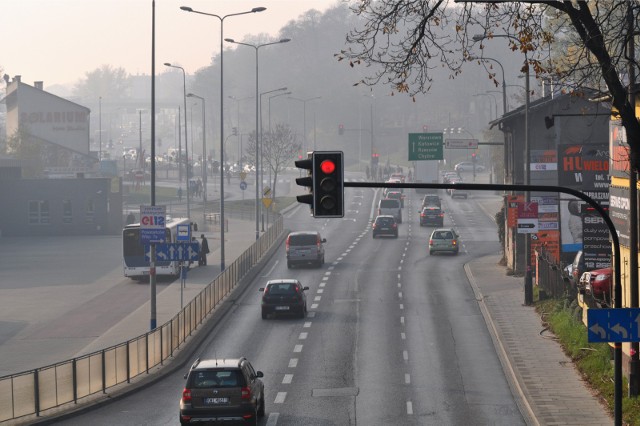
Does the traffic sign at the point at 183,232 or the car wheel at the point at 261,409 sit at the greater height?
the traffic sign at the point at 183,232

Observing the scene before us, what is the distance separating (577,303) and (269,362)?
35.2 ft

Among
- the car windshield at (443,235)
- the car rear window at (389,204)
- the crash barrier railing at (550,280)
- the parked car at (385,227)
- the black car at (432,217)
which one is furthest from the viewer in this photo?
the car rear window at (389,204)

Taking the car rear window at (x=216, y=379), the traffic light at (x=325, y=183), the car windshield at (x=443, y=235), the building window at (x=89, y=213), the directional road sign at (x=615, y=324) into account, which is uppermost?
the traffic light at (x=325, y=183)

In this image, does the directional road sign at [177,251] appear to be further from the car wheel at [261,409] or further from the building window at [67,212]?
the building window at [67,212]

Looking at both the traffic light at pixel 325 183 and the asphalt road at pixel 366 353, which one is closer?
the traffic light at pixel 325 183

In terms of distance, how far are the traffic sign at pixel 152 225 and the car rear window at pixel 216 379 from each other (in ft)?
42.4

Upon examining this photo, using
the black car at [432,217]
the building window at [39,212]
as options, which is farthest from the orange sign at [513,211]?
the building window at [39,212]

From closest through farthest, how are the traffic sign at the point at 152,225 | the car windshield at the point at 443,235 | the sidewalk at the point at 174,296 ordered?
the traffic sign at the point at 152,225, the sidewalk at the point at 174,296, the car windshield at the point at 443,235

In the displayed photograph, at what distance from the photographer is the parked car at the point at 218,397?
77.4ft

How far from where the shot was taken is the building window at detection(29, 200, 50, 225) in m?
85.4

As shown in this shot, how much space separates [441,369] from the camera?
31969 mm

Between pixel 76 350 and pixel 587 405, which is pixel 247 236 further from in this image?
pixel 587 405

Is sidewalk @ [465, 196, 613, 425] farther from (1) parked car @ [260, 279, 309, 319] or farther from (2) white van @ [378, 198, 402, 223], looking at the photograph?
(2) white van @ [378, 198, 402, 223]

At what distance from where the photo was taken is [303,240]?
58250 millimetres
